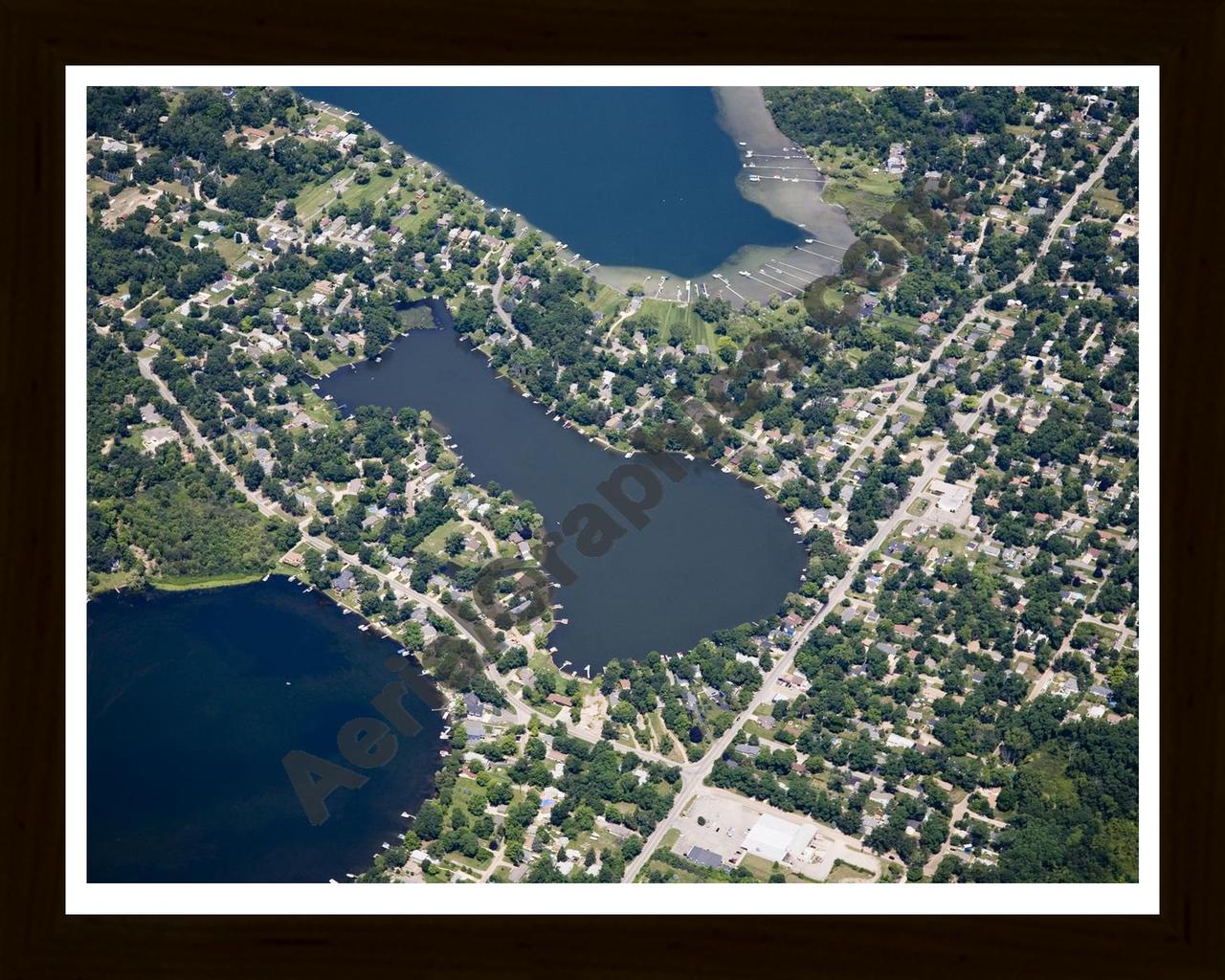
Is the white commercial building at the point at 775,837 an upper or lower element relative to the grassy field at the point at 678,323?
lower

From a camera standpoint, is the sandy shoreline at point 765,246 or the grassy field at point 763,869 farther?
the sandy shoreline at point 765,246

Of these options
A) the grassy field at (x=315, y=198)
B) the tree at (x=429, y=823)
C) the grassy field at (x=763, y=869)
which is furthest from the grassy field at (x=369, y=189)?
the grassy field at (x=763, y=869)

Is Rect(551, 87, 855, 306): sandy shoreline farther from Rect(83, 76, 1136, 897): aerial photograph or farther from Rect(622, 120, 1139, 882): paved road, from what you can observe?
Rect(622, 120, 1139, 882): paved road

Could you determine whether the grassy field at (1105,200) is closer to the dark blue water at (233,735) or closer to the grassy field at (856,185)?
the grassy field at (856,185)

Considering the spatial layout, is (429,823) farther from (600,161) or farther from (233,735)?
(600,161)

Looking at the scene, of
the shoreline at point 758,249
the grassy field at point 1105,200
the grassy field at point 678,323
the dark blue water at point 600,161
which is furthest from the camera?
the dark blue water at point 600,161

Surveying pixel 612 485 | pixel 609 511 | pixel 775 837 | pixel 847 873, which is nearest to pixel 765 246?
pixel 612 485
